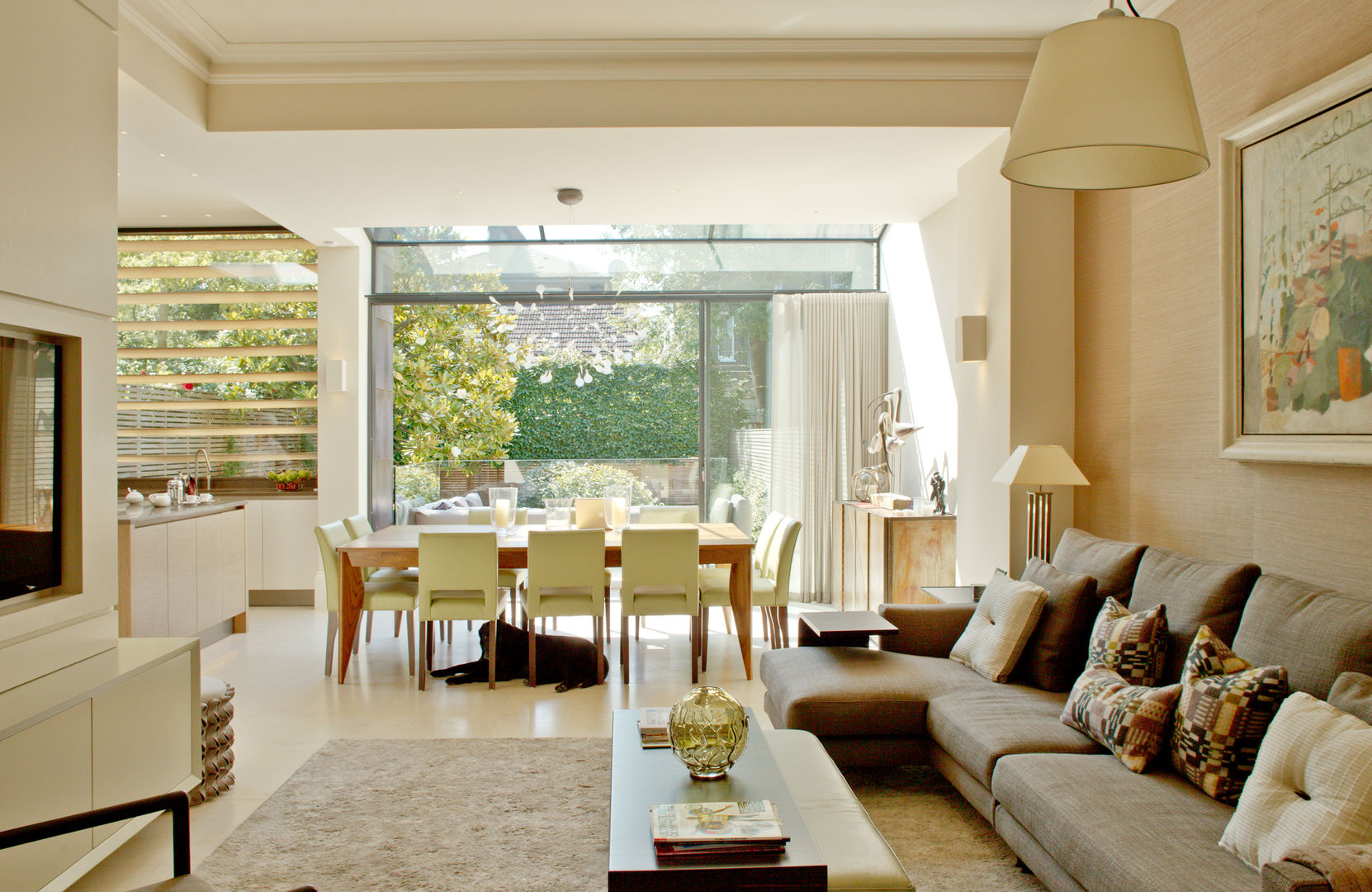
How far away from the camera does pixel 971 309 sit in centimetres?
449

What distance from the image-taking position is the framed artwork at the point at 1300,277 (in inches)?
93.0

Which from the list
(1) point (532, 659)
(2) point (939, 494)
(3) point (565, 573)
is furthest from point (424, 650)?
(2) point (939, 494)

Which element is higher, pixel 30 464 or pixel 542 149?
pixel 542 149

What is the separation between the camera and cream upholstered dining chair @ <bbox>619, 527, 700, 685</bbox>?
4508mm

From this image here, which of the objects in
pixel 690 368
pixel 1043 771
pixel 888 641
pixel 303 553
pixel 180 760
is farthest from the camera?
pixel 690 368

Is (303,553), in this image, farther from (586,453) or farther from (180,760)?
(180,760)

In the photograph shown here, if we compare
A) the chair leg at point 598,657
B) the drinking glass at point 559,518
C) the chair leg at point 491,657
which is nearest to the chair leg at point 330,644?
the chair leg at point 491,657

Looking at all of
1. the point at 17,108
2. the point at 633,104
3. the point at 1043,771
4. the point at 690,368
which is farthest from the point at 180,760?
the point at 690,368

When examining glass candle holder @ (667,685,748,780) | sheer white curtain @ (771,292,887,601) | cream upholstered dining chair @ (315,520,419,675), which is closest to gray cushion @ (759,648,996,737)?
glass candle holder @ (667,685,748,780)

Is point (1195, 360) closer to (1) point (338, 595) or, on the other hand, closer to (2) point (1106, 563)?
(2) point (1106, 563)

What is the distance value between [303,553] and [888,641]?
4.72 meters

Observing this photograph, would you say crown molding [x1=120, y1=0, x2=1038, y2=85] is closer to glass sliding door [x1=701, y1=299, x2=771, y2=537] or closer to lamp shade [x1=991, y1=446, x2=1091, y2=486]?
lamp shade [x1=991, y1=446, x2=1091, y2=486]

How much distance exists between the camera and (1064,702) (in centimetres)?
286

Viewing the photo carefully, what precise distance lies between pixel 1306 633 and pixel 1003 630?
1.12m
